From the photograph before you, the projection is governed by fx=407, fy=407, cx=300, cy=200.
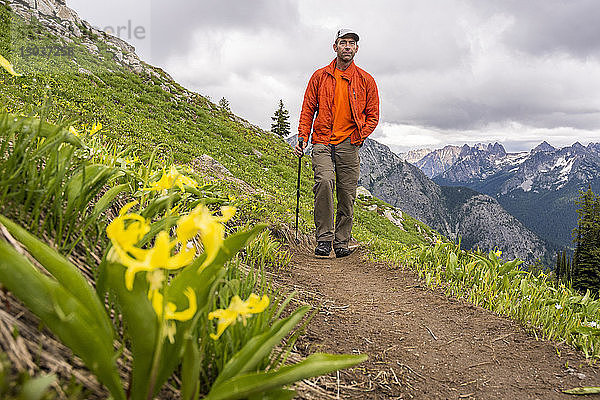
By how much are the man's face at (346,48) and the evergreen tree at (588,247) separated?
45.9m

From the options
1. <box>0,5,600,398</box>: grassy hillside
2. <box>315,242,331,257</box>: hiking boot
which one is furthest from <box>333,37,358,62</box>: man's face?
<box>315,242,331,257</box>: hiking boot

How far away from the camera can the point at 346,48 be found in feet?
19.1

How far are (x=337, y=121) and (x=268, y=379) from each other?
526cm

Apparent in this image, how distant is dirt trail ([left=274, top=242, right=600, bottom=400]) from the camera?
85.7 inches

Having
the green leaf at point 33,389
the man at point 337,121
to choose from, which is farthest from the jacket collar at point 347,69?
the green leaf at point 33,389

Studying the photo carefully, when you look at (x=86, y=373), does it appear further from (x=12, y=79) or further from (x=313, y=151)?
(x=12, y=79)

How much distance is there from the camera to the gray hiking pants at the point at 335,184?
19.6 ft

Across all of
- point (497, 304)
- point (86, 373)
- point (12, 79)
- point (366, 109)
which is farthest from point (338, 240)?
point (12, 79)

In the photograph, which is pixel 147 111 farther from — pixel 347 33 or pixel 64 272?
pixel 64 272

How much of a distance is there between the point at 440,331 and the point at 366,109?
152 inches

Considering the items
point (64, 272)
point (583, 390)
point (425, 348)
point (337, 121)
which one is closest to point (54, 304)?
point (64, 272)

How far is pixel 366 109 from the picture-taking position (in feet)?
20.3

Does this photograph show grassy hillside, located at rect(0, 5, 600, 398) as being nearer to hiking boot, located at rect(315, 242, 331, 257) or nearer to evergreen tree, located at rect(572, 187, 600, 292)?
hiking boot, located at rect(315, 242, 331, 257)

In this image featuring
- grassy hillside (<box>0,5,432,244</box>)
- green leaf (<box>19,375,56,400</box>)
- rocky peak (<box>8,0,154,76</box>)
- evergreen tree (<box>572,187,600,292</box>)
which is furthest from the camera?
evergreen tree (<box>572,187,600,292</box>)
